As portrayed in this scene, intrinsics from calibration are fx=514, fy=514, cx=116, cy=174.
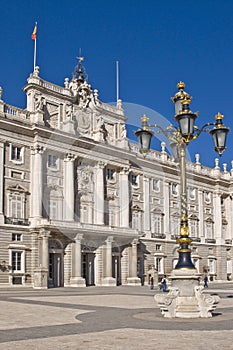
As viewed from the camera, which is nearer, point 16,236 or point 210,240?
point 16,236

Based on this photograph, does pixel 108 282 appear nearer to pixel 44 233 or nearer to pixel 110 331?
pixel 44 233

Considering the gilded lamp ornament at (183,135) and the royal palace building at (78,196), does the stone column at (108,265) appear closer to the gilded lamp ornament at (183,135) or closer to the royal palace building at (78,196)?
the royal palace building at (78,196)

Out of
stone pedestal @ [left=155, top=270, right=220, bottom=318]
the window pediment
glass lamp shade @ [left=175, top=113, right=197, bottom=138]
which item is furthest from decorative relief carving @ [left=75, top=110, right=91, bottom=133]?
stone pedestal @ [left=155, top=270, right=220, bottom=318]

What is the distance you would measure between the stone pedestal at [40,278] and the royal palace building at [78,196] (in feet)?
0.28

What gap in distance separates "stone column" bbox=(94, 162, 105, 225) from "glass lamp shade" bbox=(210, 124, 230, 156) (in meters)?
36.5

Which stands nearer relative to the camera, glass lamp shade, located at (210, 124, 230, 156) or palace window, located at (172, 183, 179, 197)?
glass lamp shade, located at (210, 124, 230, 156)

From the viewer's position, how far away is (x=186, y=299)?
17094 millimetres

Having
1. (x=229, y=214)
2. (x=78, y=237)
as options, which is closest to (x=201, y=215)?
(x=229, y=214)

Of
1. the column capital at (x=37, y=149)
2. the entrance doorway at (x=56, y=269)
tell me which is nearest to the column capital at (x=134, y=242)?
the entrance doorway at (x=56, y=269)

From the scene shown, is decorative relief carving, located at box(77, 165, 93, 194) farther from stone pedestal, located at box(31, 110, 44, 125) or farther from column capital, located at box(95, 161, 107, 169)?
stone pedestal, located at box(31, 110, 44, 125)

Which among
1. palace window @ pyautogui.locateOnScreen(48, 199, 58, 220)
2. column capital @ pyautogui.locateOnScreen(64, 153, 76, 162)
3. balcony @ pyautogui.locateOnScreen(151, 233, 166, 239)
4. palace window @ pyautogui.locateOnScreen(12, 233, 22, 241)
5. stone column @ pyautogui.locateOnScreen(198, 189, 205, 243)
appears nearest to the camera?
palace window @ pyautogui.locateOnScreen(12, 233, 22, 241)

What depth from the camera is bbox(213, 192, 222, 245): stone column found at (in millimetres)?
73250

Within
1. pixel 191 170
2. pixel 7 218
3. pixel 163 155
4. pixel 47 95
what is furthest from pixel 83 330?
pixel 191 170

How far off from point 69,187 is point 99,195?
447cm
